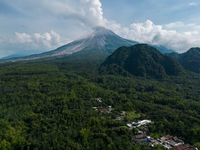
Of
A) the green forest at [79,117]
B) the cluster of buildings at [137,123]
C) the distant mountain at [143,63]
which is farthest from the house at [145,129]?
the distant mountain at [143,63]

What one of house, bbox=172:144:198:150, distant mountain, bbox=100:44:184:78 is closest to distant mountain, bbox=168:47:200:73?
distant mountain, bbox=100:44:184:78

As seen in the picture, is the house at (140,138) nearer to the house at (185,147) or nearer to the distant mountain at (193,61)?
the house at (185,147)

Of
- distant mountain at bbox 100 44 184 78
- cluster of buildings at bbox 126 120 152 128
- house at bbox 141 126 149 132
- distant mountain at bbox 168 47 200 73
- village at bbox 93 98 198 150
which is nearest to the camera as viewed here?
village at bbox 93 98 198 150

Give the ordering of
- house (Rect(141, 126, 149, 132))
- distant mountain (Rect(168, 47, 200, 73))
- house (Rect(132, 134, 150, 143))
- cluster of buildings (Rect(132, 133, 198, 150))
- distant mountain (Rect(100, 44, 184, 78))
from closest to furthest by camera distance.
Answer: cluster of buildings (Rect(132, 133, 198, 150))
house (Rect(132, 134, 150, 143))
house (Rect(141, 126, 149, 132))
distant mountain (Rect(100, 44, 184, 78))
distant mountain (Rect(168, 47, 200, 73))

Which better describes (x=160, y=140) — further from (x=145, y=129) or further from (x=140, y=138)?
(x=145, y=129)

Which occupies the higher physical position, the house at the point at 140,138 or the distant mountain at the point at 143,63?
the distant mountain at the point at 143,63

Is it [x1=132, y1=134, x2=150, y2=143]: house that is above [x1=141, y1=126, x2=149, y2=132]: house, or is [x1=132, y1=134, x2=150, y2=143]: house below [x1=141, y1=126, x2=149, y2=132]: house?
above

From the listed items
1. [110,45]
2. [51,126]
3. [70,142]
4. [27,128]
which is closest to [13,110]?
[27,128]

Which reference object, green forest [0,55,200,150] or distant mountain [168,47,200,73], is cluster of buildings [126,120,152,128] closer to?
green forest [0,55,200,150]
